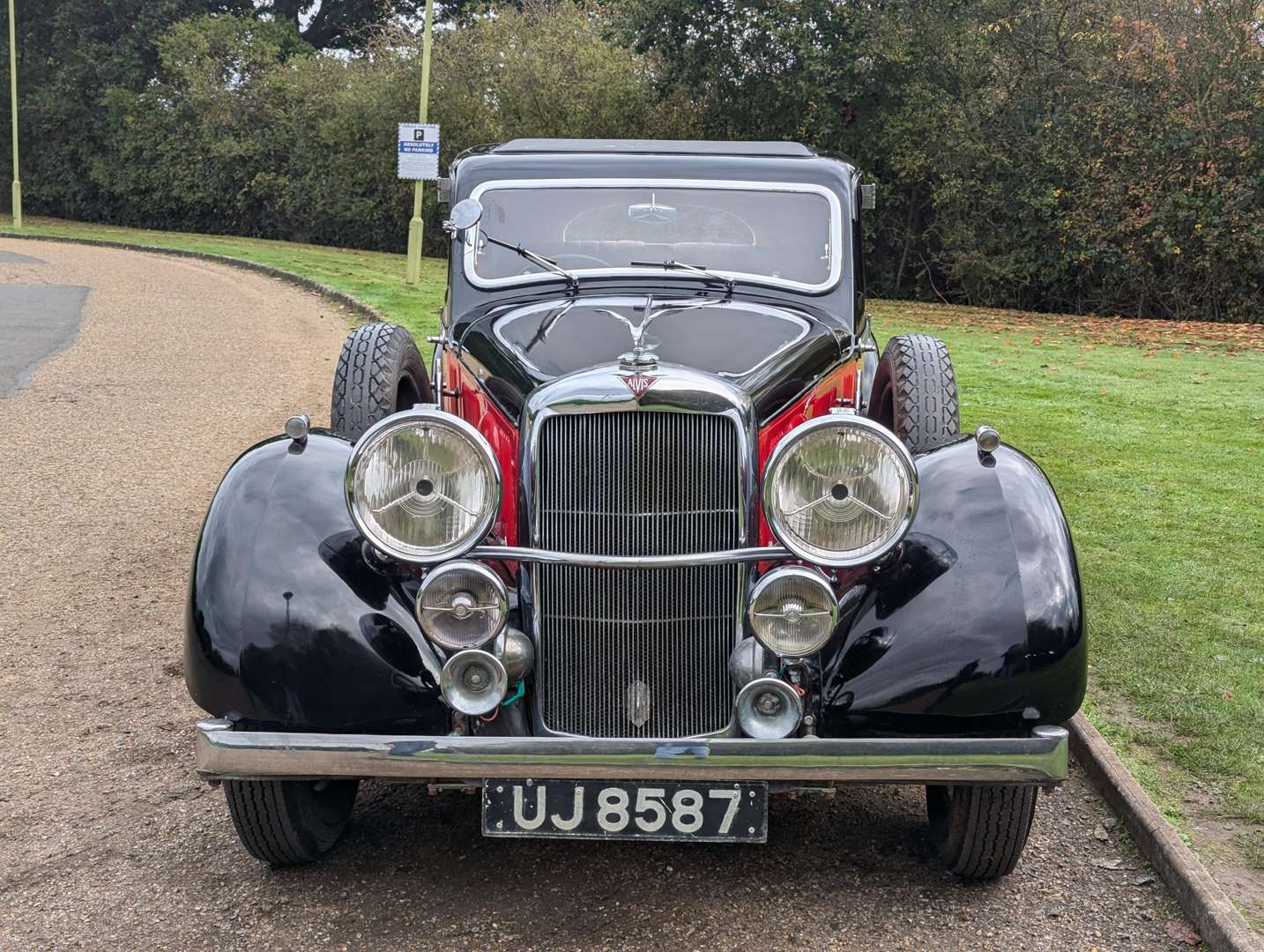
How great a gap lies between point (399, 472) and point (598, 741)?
0.81 metres

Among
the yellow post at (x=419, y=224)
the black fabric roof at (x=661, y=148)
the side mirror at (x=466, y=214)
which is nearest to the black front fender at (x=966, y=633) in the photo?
the side mirror at (x=466, y=214)

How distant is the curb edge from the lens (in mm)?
2996

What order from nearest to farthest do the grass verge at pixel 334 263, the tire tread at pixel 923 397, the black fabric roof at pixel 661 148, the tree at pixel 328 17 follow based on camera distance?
the tire tread at pixel 923 397 < the black fabric roof at pixel 661 148 < the grass verge at pixel 334 263 < the tree at pixel 328 17

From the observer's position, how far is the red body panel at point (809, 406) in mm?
3487

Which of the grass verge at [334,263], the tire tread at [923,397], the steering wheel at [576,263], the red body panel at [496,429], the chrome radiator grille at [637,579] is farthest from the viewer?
the grass verge at [334,263]

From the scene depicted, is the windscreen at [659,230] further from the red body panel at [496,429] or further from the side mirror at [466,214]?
the red body panel at [496,429]

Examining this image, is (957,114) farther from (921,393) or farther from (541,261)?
(541,261)

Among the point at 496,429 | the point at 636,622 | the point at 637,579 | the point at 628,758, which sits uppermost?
the point at 496,429

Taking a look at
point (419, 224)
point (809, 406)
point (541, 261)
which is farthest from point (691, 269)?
point (419, 224)

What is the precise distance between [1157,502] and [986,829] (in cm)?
484

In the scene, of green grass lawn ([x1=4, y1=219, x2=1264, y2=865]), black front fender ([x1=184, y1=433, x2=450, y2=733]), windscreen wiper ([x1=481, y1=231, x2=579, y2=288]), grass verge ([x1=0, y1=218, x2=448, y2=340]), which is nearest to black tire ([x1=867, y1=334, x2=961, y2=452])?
green grass lawn ([x1=4, y1=219, x2=1264, y2=865])

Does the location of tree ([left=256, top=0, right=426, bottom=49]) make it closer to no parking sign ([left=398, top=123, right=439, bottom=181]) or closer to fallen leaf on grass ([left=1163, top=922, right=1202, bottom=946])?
no parking sign ([left=398, top=123, right=439, bottom=181])

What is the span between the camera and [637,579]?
3.11 meters

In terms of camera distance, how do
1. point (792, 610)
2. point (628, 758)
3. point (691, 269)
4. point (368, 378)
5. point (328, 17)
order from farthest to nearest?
point (328, 17), point (368, 378), point (691, 269), point (792, 610), point (628, 758)
